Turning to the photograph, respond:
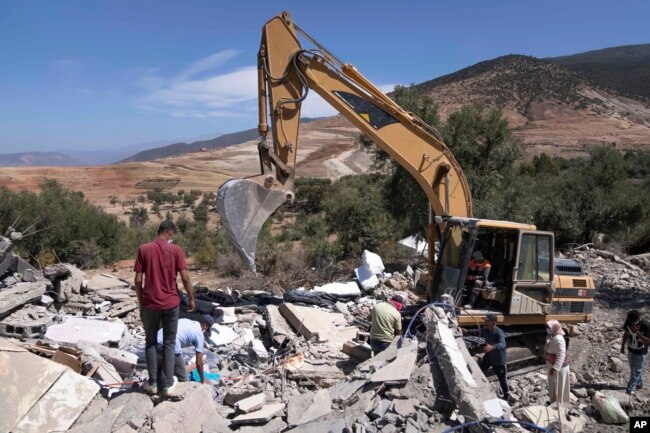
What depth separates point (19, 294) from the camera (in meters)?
8.20

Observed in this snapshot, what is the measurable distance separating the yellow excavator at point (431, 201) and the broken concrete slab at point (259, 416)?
2.41 metres

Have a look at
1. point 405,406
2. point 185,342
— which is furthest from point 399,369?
point 185,342

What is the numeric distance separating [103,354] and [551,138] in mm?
63119

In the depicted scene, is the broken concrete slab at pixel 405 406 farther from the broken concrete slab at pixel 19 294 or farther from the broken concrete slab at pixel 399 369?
the broken concrete slab at pixel 19 294

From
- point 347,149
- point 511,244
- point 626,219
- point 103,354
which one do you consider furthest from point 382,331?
point 347,149

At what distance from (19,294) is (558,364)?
28.4 ft

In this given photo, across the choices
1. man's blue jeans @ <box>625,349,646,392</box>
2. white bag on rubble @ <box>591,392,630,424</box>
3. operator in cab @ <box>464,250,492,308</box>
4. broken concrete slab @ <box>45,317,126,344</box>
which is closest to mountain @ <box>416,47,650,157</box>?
man's blue jeans @ <box>625,349,646,392</box>

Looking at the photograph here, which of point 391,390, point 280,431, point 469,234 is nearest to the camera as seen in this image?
point 280,431

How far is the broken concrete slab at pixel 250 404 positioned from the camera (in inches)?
194

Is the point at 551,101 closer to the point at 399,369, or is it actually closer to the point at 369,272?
the point at 369,272

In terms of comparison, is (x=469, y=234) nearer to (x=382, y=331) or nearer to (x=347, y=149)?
(x=382, y=331)

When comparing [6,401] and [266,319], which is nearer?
[6,401]

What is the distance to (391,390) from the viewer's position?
520 cm

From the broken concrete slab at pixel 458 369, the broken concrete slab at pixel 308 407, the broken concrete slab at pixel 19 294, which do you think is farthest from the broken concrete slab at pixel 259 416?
the broken concrete slab at pixel 19 294
